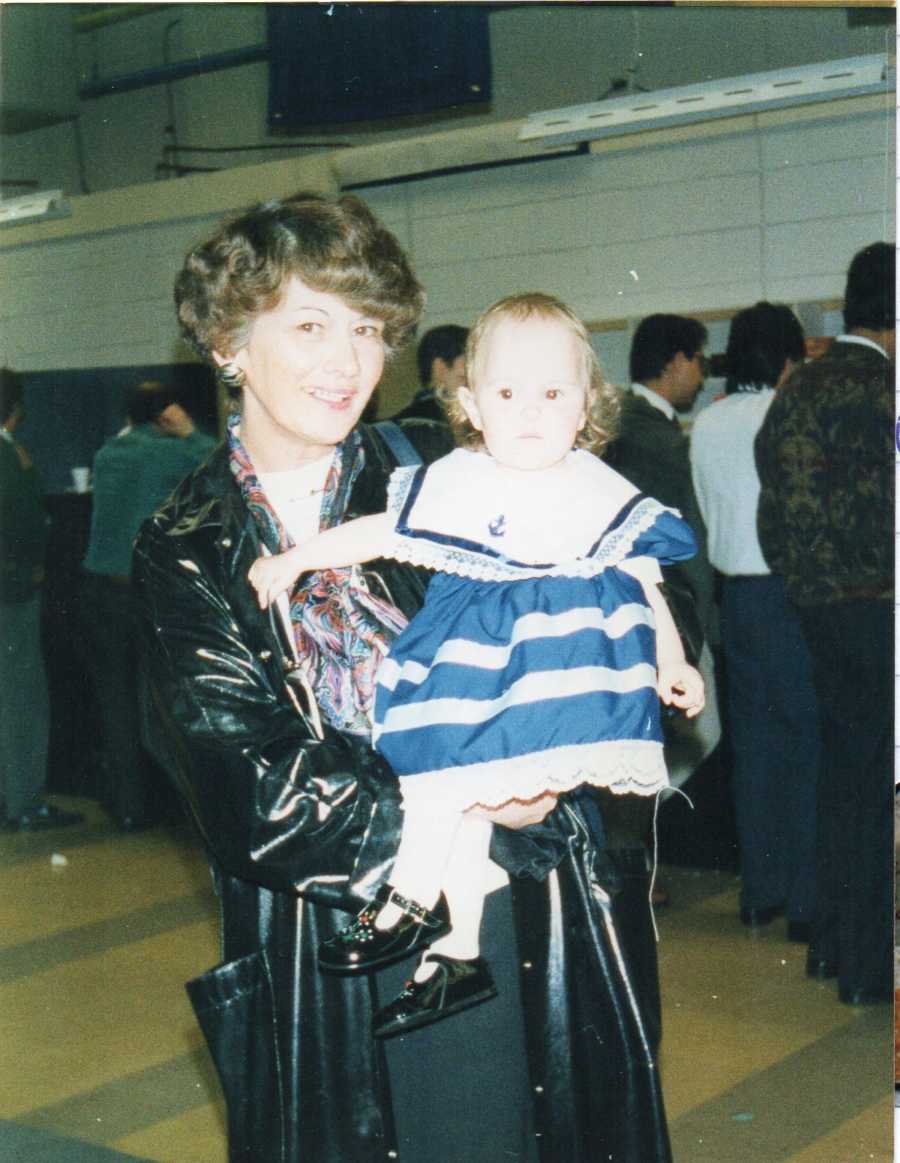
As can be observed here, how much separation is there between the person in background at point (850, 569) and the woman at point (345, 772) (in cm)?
184

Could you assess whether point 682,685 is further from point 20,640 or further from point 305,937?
point 20,640

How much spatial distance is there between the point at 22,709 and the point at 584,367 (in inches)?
150

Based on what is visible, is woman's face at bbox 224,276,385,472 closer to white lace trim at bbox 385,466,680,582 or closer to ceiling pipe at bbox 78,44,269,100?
white lace trim at bbox 385,466,680,582

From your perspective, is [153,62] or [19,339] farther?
[19,339]

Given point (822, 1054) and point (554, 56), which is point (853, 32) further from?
point (822, 1054)

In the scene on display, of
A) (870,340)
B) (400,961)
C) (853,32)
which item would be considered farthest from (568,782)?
(853,32)

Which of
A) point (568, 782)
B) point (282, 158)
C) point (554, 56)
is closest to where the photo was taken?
point (568, 782)

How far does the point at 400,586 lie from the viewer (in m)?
1.74

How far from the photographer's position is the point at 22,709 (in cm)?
502

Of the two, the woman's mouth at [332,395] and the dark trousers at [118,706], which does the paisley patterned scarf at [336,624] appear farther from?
the dark trousers at [118,706]

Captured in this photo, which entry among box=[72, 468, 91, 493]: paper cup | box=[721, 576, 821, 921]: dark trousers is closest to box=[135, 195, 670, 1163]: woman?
box=[721, 576, 821, 921]: dark trousers

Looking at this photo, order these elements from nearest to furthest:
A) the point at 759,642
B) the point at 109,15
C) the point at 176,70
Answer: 1. the point at 176,70
2. the point at 109,15
3. the point at 759,642

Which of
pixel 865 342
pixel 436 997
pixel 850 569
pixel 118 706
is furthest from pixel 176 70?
pixel 118 706

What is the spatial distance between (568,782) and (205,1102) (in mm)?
2237
